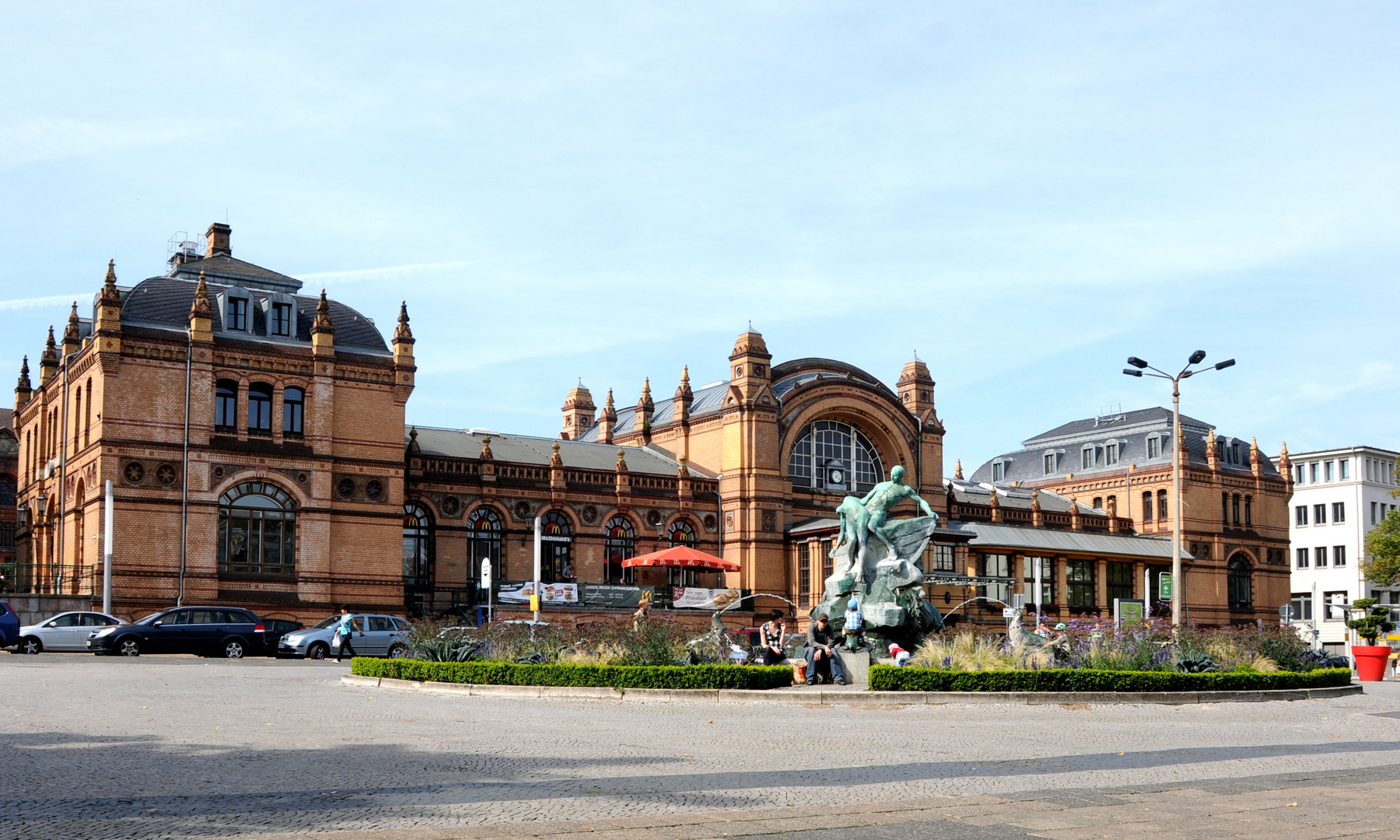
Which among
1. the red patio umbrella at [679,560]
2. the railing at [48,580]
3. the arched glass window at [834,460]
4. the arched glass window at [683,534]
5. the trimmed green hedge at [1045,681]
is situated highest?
the arched glass window at [834,460]

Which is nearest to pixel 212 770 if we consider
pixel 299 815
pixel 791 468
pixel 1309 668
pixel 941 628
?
pixel 299 815

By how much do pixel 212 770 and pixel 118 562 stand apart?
112 ft

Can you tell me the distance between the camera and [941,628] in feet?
95.5

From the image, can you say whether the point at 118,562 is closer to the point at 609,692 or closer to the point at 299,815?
the point at 609,692

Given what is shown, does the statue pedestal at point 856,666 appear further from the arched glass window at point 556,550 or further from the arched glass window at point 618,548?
the arched glass window at point 618,548

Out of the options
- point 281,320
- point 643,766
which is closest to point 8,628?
point 281,320

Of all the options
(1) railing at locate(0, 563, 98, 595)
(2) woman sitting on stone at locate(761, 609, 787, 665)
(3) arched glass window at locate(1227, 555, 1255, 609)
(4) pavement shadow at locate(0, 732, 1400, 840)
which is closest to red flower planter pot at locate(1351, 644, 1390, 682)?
(2) woman sitting on stone at locate(761, 609, 787, 665)

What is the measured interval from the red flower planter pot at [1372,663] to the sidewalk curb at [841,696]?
51.9 ft

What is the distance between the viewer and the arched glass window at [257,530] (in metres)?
46.3

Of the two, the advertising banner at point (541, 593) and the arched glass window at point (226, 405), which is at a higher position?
the arched glass window at point (226, 405)

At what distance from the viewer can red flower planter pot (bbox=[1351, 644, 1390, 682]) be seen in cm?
3781

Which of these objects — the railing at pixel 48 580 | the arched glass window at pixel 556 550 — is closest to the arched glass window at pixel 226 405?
the railing at pixel 48 580

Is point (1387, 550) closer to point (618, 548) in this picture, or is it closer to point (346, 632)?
point (618, 548)

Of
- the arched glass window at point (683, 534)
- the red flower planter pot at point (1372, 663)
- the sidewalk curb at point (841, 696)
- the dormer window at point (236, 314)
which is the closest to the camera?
the sidewalk curb at point (841, 696)
